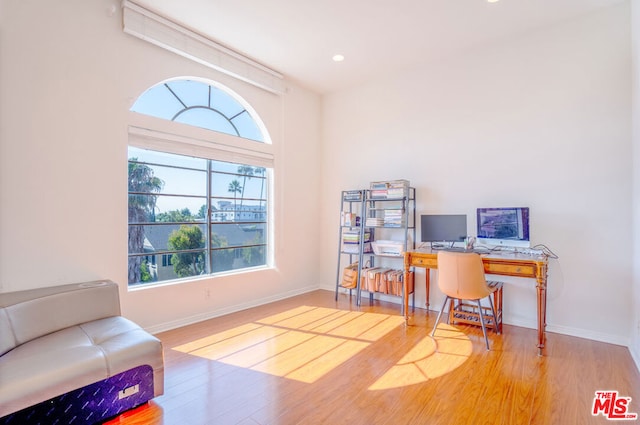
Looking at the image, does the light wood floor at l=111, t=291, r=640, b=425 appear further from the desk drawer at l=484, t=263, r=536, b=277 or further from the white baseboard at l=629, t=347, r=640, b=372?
the desk drawer at l=484, t=263, r=536, b=277

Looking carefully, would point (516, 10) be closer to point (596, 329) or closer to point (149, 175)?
point (596, 329)

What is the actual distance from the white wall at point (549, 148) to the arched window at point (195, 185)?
2.03 meters

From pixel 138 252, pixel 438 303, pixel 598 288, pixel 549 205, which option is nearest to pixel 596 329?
pixel 598 288

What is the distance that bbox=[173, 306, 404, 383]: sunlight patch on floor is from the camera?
2.46 meters

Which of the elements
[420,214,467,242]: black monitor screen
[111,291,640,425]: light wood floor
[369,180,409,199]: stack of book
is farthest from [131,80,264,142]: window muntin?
[420,214,467,242]: black monitor screen

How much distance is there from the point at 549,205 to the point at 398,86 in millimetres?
2307

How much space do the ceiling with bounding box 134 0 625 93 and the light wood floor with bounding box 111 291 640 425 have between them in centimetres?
304

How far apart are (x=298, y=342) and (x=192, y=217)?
179 cm

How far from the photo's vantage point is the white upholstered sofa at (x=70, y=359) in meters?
1.57

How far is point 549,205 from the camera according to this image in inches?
125

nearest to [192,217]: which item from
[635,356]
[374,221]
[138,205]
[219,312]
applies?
[138,205]

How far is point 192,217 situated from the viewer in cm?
355

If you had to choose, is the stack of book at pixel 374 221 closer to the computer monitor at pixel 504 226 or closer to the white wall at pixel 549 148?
the white wall at pixel 549 148

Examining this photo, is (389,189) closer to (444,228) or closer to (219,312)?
(444,228)
